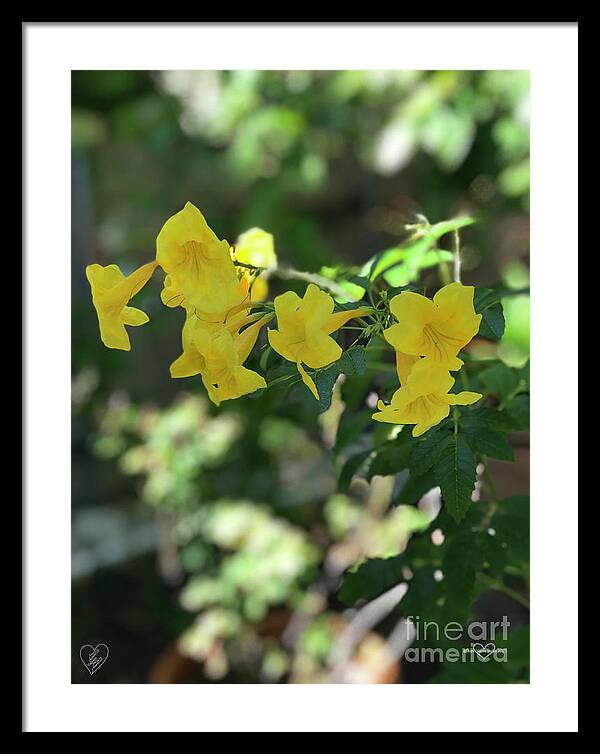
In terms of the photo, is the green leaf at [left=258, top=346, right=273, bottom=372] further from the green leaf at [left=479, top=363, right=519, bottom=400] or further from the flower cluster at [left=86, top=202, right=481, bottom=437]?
the green leaf at [left=479, top=363, right=519, bottom=400]

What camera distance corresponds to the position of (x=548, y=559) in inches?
39.3

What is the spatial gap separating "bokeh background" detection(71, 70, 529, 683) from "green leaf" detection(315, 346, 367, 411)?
104cm

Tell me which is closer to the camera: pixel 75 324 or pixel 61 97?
pixel 61 97

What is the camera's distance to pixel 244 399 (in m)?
2.03

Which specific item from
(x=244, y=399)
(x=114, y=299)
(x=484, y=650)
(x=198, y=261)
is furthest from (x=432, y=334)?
(x=244, y=399)

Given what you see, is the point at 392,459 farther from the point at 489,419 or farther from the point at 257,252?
the point at 257,252

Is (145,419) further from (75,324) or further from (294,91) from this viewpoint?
(294,91)

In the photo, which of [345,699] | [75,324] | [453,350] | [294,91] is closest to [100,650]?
[345,699]

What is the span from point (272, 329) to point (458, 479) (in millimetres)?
254

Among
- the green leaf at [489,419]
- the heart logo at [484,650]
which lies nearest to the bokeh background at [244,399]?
the heart logo at [484,650]

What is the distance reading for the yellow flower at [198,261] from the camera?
0.75 metres

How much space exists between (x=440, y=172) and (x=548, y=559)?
59.3 inches

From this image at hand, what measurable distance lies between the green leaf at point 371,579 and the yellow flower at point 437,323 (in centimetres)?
38

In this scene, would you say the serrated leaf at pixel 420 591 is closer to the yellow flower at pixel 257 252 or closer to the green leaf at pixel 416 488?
the green leaf at pixel 416 488
